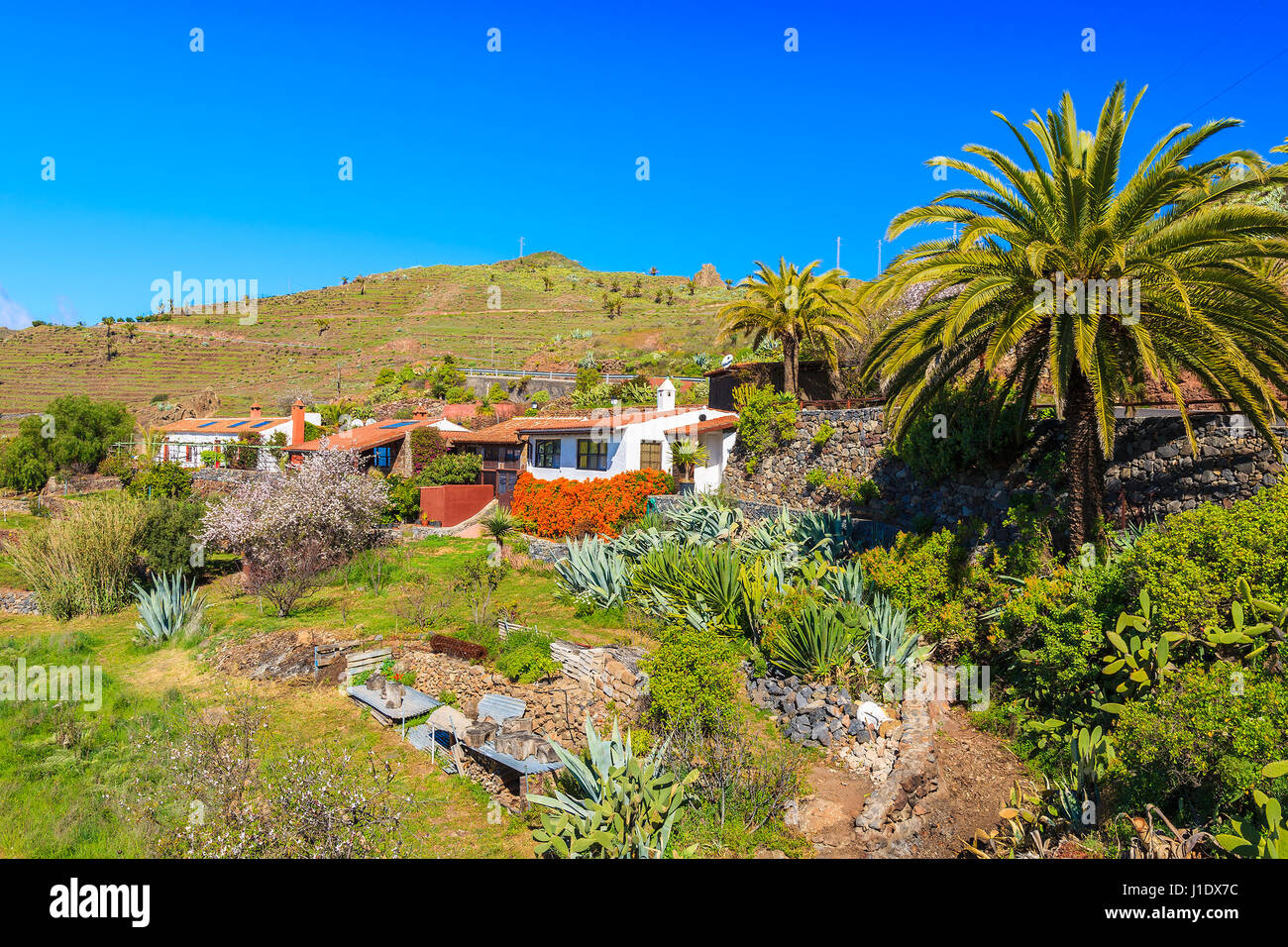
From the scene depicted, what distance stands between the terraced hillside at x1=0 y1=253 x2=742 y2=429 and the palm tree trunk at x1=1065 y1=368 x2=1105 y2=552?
129 feet

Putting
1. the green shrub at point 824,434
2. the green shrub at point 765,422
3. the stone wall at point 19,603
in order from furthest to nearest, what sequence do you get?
the green shrub at point 765,422, the green shrub at point 824,434, the stone wall at point 19,603

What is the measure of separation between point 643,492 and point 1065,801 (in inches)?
720

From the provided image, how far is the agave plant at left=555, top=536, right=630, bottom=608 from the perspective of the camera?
56.6 feet

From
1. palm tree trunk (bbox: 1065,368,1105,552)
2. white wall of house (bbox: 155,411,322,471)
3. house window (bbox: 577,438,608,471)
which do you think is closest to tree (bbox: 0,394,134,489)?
white wall of house (bbox: 155,411,322,471)

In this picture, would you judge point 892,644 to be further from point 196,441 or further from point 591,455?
point 196,441

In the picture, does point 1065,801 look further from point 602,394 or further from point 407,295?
point 407,295

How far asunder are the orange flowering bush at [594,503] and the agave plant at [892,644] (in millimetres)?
13128

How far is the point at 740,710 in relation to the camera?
11.3m

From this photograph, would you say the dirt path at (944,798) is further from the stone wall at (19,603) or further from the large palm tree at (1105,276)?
the stone wall at (19,603)

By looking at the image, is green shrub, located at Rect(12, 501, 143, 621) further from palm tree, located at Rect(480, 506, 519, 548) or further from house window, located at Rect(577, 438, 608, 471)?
house window, located at Rect(577, 438, 608, 471)

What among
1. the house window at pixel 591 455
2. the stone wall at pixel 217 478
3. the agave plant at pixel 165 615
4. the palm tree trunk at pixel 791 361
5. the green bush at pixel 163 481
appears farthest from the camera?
the stone wall at pixel 217 478

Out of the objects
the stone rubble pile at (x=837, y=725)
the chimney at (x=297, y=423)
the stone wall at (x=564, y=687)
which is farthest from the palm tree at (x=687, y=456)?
the chimney at (x=297, y=423)

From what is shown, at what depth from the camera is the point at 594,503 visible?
82.5 ft

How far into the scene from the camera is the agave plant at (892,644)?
1173cm
